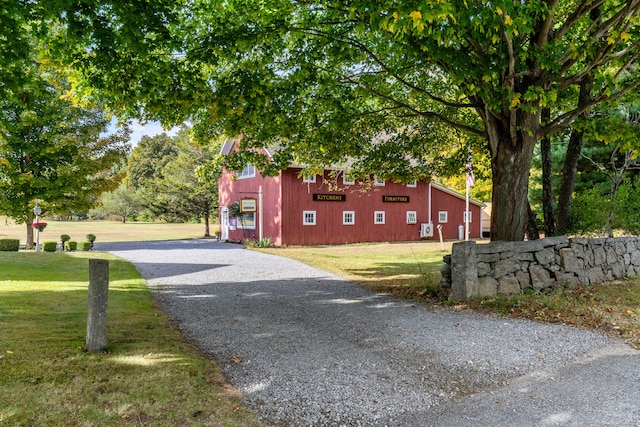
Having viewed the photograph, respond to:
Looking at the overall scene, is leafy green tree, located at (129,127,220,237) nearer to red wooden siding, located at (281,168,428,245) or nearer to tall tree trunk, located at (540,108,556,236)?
red wooden siding, located at (281,168,428,245)

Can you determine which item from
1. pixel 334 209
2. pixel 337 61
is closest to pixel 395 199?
pixel 334 209

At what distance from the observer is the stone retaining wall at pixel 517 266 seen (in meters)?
8.05

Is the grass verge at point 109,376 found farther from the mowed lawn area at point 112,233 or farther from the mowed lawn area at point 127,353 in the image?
the mowed lawn area at point 112,233

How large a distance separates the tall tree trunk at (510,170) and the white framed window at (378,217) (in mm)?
18407

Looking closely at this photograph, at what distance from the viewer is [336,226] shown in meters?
25.8

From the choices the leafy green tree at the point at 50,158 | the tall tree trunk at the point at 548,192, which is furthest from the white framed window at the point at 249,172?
the tall tree trunk at the point at 548,192

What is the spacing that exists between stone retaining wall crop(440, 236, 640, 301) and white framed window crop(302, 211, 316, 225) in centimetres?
1628

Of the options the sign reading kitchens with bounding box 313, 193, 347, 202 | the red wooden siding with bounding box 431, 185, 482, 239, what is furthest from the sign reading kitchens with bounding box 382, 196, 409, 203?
the sign reading kitchens with bounding box 313, 193, 347, 202

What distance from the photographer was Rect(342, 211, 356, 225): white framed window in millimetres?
26094

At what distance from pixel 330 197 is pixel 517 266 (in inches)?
687

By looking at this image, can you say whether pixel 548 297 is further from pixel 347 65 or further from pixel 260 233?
pixel 260 233

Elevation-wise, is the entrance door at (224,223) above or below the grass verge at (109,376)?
above

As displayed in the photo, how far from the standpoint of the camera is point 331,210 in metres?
25.6

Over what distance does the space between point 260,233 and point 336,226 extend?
4611 mm
